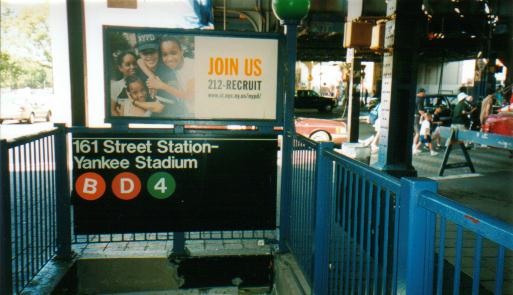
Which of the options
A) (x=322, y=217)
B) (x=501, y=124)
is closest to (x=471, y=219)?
(x=322, y=217)

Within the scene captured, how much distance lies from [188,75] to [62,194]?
1591mm

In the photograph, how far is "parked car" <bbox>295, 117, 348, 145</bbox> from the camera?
42.5 feet

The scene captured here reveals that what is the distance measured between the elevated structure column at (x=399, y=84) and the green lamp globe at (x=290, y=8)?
4.00ft

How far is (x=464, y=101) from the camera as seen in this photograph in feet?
42.5

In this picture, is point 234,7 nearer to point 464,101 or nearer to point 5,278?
point 464,101

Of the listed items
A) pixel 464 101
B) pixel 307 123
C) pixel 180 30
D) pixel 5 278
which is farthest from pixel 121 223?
pixel 464 101

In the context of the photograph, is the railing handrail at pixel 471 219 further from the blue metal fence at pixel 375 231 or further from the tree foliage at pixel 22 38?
the tree foliage at pixel 22 38

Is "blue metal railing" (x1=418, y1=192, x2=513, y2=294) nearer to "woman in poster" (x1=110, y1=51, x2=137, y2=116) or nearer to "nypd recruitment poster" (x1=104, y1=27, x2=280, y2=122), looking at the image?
"nypd recruitment poster" (x1=104, y1=27, x2=280, y2=122)

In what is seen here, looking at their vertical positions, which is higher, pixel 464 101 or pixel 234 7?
pixel 234 7

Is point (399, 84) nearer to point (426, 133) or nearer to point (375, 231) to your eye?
point (375, 231)

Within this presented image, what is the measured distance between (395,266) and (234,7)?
12.2 metres

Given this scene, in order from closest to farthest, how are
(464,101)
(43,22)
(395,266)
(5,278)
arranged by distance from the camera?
1. (395,266)
2. (5,278)
3. (464,101)
4. (43,22)

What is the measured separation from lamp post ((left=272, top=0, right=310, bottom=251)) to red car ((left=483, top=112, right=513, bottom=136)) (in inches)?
329

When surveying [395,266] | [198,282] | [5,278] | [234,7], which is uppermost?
[234,7]
